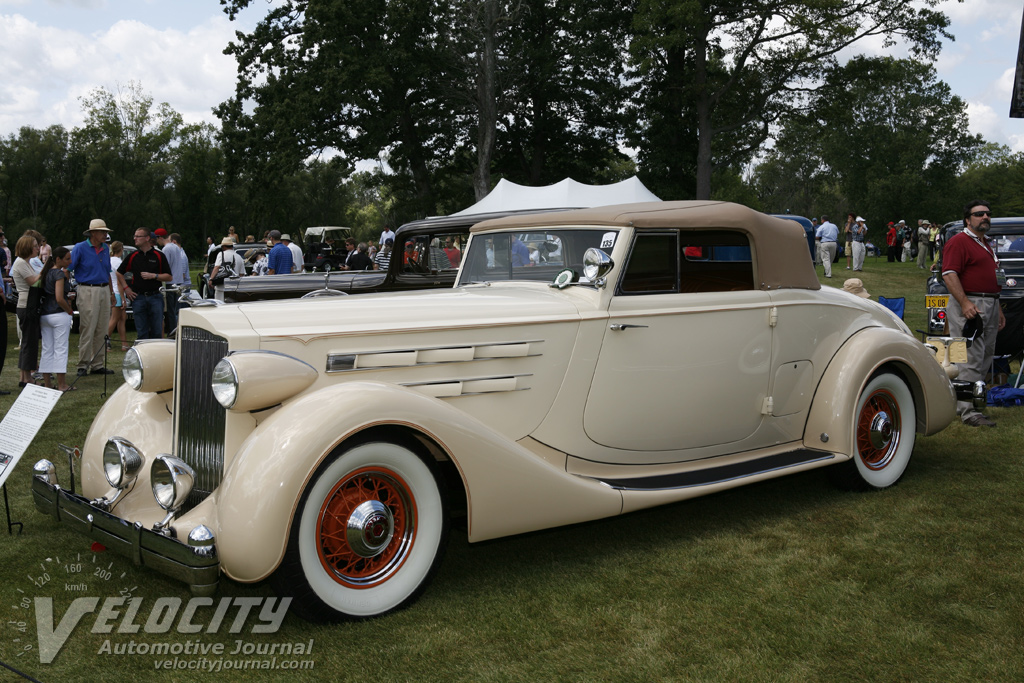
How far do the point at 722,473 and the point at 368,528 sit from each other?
207 centimetres

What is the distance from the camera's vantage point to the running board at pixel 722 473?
3939 mm

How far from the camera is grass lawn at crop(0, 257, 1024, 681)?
2811 mm

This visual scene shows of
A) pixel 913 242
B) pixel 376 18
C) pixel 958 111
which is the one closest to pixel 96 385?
pixel 376 18

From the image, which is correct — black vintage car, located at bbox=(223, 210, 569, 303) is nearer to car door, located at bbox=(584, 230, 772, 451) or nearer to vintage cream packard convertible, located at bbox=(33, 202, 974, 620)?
vintage cream packard convertible, located at bbox=(33, 202, 974, 620)

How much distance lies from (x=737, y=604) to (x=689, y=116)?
2699 centimetres

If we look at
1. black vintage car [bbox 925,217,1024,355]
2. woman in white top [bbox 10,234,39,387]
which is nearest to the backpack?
black vintage car [bbox 925,217,1024,355]

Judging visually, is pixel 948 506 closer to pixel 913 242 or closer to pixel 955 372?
pixel 955 372

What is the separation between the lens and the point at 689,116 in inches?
1106

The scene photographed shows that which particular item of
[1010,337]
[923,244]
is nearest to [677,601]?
[1010,337]

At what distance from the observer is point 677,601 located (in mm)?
3361

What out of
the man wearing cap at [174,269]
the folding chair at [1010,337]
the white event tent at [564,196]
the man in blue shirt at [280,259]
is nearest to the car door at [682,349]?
the folding chair at [1010,337]

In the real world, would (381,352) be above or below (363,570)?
above

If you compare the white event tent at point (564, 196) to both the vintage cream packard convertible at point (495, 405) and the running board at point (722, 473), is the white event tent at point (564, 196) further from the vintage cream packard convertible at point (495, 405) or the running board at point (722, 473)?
the running board at point (722, 473)

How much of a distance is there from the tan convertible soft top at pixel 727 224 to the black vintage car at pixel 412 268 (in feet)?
11.8
